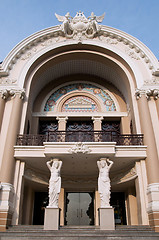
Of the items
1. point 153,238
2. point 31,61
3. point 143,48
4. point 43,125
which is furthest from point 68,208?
point 143,48

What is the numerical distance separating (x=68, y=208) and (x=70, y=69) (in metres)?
9.37

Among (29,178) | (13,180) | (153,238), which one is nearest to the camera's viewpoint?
(153,238)

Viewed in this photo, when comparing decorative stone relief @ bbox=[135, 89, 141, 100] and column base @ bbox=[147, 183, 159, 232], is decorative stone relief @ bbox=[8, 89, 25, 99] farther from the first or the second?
column base @ bbox=[147, 183, 159, 232]

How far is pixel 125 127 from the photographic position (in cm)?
1419

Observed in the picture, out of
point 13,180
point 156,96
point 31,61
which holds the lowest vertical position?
point 13,180

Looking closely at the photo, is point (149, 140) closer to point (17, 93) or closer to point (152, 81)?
point (152, 81)

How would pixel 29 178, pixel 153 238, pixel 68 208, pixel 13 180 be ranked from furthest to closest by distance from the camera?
pixel 68 208
pixel 29 178
pixel 13 180
pixel 153 238

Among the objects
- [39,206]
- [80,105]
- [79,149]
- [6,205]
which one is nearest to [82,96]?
[80,105]

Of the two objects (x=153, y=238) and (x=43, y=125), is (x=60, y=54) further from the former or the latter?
(x=153, y=238)

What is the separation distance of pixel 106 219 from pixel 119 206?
4.54 metres

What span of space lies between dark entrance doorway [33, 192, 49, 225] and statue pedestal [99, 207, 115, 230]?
5.34 m

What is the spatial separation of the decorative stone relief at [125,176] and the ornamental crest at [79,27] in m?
8.75

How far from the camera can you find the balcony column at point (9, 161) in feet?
30.3

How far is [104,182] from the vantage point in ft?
32.8
